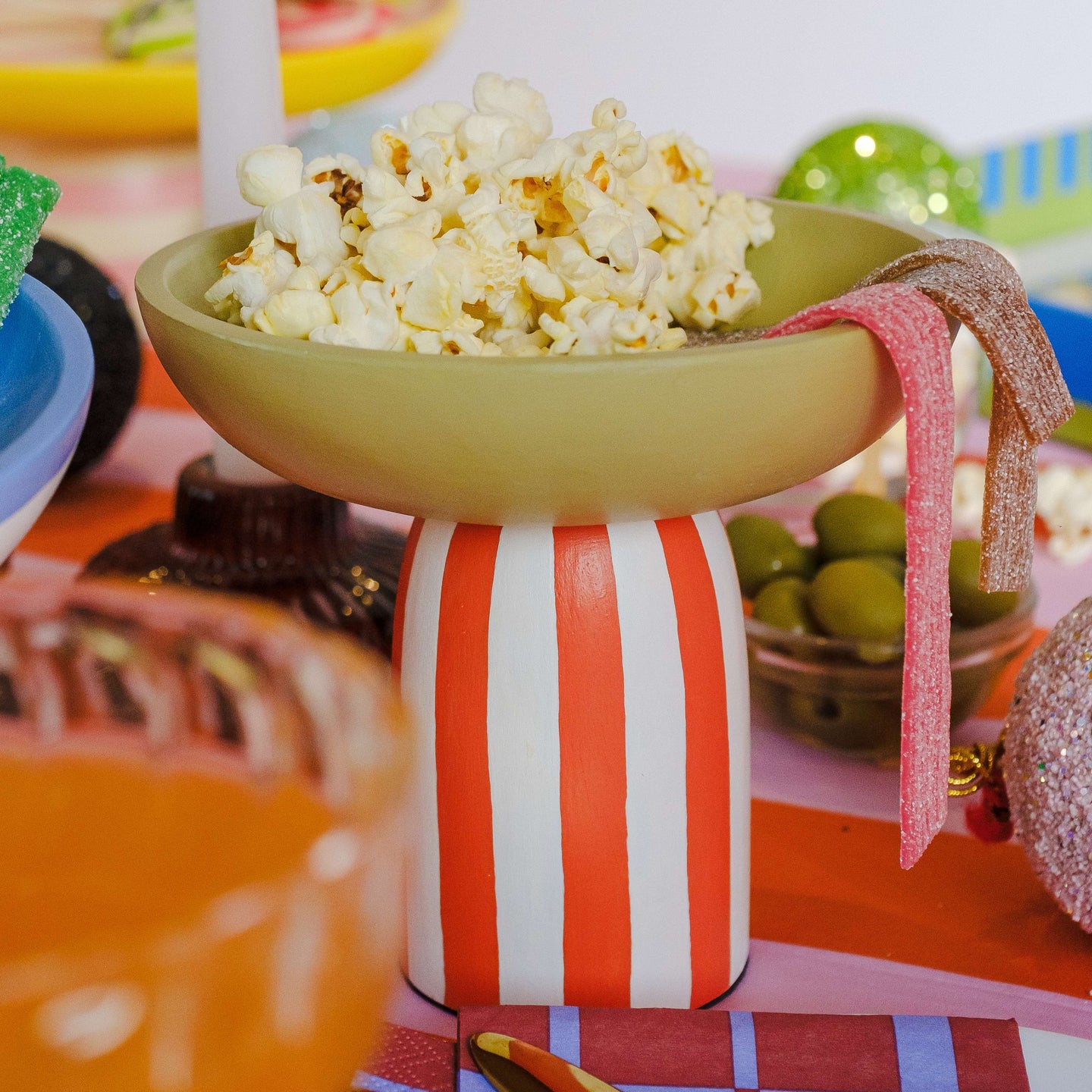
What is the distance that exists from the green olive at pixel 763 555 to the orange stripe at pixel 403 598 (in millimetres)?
225

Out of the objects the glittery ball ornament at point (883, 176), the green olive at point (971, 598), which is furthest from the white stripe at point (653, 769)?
the glittery ball ornament at point (883, 176)

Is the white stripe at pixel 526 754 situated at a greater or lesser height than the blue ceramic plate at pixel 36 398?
lesser

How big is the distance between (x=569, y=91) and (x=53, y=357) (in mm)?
Result: 2164

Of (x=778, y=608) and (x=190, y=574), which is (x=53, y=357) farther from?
(x=778, y=608)

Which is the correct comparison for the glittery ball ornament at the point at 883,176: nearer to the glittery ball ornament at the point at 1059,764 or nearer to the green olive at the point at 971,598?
the green olive at the point at 971,598

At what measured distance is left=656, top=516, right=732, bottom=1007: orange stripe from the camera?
482 mm

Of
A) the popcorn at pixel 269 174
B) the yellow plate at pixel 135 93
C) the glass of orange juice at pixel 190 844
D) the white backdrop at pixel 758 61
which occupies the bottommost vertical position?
the white backdrop at pixel 758 61

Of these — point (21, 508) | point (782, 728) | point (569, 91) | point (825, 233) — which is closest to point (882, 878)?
point (782, 728)

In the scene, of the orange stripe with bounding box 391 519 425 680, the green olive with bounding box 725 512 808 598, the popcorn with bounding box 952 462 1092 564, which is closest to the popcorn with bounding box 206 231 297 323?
the orange stripe with bounding box 391 519 425 680

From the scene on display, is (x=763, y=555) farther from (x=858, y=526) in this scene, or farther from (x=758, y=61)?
(x=758, y=61)

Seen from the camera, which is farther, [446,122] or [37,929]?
[446,122]

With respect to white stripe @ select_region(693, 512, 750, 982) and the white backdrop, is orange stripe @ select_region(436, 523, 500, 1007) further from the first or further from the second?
the white backdrop

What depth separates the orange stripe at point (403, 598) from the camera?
51 centimetres

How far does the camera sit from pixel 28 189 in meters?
0.45
